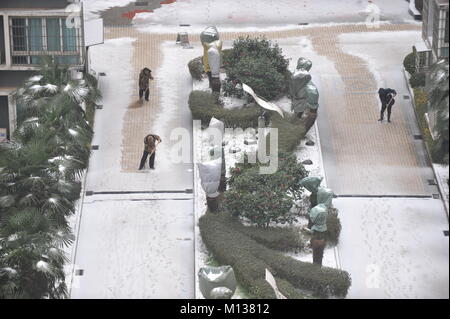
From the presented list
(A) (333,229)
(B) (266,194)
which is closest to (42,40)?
(B) (266,194)

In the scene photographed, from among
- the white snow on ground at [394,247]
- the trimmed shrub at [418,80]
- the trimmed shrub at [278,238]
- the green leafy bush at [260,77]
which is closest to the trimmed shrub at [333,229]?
the white snow on ground at [394,247]

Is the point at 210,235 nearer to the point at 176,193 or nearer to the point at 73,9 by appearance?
the point at 176,193

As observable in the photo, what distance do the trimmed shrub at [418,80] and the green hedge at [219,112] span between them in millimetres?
5647

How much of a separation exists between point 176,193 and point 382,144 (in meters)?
6.82

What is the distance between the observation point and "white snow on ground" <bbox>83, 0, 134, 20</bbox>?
5688 cm

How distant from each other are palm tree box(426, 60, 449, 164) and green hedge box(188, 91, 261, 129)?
6.37 metres

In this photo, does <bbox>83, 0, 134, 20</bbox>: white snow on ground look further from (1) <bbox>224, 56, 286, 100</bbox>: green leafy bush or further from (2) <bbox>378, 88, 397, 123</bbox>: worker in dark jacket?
(2) <bbox>378, 88, 397, 123</bbox>: worker in dark jacket

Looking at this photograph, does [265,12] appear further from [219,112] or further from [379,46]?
[219,112]

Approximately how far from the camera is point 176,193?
44.0 metres

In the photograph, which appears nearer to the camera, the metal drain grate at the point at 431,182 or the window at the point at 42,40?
the metal drain grate at the point at 431,182

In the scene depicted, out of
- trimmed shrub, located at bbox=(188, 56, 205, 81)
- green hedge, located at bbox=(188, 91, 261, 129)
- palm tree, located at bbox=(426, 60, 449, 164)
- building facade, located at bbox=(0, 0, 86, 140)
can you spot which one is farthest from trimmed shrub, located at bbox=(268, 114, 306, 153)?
building facade, located at bbox=(0, 0, 86, 140)

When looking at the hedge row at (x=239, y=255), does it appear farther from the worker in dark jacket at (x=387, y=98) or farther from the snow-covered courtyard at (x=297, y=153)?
the worker in dark jacket at (x=387, y=98)

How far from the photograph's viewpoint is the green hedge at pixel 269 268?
3809 centimetres
